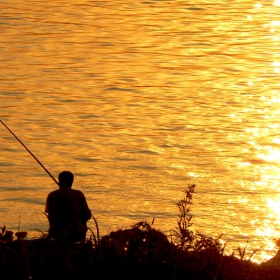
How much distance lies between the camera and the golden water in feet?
53.9

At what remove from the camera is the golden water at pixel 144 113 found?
16.4 m

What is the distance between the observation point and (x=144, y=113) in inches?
864

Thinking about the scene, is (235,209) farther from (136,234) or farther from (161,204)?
(136,234)

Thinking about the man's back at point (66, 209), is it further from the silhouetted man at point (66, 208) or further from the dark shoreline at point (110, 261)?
the dark shoreline at point (110, 261)

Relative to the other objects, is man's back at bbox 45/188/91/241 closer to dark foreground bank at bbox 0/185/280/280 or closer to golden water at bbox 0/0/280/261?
dark foreground bank at bbox 0/185/280/280

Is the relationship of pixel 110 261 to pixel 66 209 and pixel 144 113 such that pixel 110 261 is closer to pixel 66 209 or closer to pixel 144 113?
pixel 66 209

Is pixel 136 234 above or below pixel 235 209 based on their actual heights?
above

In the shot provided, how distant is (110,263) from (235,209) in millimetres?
Answer: 8796

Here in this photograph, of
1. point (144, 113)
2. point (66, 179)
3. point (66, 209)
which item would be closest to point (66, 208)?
point (66, 209)

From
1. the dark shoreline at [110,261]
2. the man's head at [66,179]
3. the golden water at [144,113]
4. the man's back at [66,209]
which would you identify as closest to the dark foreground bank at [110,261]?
the dark shoreline at [110,261]

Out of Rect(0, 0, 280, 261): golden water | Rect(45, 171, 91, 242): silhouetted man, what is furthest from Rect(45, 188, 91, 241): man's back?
Rect(0, 0, 280, 261): golden water

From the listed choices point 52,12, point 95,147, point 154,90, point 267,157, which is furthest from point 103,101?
point 52,12

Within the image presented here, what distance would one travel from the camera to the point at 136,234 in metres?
8.06

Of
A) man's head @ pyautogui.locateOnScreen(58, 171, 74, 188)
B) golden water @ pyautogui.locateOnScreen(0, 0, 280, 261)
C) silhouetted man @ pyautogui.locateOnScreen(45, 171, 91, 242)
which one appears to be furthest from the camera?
golden water @ pyautogui.locateOnScreen(0, 0, 280, 261)
